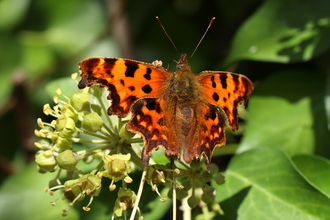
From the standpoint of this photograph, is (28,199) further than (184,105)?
Yes

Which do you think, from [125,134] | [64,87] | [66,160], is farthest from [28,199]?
[125,134]

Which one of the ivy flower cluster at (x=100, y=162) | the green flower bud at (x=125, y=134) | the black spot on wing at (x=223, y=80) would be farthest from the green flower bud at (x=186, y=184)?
the black spot on wing at (x=223, y=80)

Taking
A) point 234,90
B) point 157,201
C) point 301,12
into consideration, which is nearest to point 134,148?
point 157,201

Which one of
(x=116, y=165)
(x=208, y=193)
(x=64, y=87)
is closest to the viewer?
(x=116, y=165)

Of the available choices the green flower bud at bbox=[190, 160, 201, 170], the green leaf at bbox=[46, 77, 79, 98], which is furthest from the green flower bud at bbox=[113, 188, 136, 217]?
the green leaf at bbox=[46, 77, 79, 98]

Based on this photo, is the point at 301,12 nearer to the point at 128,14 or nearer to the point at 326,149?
the point at 326,149

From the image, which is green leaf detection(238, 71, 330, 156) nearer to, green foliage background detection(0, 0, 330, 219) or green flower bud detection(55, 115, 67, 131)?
green foliage background detection(0, 0, 330, 219)

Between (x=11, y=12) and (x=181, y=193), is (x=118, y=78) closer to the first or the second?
(x=181, y=193)
